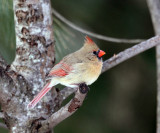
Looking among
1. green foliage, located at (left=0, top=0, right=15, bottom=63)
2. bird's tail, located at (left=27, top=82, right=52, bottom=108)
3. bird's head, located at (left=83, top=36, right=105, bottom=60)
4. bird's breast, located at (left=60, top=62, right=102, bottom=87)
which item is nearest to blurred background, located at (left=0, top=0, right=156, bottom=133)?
green foliage, located at (left=0, top=0, right=15, bottom=63)

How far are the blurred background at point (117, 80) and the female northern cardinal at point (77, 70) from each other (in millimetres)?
1705

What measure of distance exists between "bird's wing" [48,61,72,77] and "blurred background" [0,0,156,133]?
1.80m

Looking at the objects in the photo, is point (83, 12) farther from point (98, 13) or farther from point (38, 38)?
point (38, 38)

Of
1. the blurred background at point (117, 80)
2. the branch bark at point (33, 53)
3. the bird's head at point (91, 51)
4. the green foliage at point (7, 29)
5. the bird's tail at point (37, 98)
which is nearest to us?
the bird's tail at point (37, 98)

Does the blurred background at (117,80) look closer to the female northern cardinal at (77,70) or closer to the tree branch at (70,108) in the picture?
the female northern cardinal at (77,70)

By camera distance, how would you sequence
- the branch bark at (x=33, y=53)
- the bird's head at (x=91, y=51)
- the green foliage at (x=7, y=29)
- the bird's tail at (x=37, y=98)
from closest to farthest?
the bird's tail at (x=37, y=98) → the branch bark at (x=33, y=53) → the bird's head at (x=91, y=51) → the green foliage at (x=7, y=29)

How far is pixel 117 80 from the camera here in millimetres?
4629

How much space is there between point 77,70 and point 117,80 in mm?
2195

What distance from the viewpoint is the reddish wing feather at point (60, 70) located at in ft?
7.90

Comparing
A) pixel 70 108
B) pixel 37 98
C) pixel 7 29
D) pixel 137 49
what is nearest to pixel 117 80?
pixel 7 29

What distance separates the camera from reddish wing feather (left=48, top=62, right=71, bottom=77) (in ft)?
7.90

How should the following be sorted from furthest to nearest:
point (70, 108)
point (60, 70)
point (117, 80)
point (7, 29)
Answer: point (117, 80) → point (7, 29) → point (60, 70) → point (70, 108)

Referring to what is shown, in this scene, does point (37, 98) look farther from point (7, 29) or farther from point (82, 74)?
point (7, 29)

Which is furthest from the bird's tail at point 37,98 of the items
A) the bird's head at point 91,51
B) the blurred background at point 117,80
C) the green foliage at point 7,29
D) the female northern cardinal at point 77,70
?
the blurred background at point 117,80
